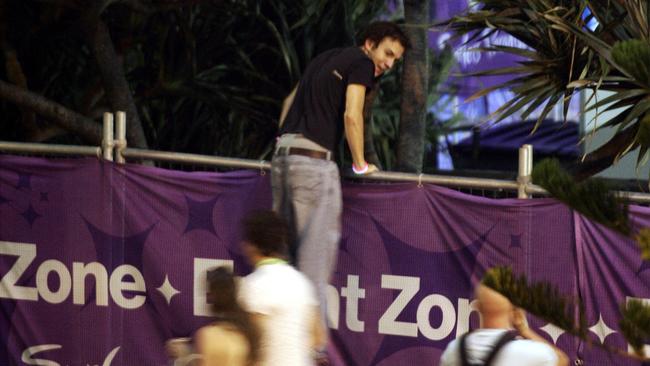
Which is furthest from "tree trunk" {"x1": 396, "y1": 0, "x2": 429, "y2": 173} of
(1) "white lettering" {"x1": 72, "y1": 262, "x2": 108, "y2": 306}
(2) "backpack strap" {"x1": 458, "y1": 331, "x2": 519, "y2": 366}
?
(2) "backpack strap" {"x1": 458, "y1": 331, "x2": 519, "y2": 366}

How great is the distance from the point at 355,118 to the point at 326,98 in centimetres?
32

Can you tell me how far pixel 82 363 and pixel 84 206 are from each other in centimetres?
111

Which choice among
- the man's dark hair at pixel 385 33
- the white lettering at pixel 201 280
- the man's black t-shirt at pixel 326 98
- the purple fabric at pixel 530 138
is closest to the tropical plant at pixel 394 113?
the purple fabric at pixel 530 138

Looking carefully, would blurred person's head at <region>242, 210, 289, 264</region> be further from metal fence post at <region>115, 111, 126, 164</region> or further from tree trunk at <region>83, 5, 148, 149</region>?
tree trunk at <region>83, 5, 148, 149</region>

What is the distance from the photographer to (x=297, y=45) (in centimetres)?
1556

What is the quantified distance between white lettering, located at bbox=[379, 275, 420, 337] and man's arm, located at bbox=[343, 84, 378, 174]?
0.80m

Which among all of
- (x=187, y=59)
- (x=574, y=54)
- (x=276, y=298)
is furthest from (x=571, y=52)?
(x=187, y=59)

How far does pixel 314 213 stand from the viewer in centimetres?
780

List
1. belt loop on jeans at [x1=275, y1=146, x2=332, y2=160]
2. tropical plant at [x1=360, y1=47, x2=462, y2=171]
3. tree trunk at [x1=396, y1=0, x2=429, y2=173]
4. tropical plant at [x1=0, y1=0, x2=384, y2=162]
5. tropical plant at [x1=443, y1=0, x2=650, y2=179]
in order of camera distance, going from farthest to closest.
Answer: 1. tropical plant at [x1=360, y1=47, x2=462, y2=171]
2. tropical plant at [x1=0, y1=0, x2=384, y2=162]
3. tree trunk at [x1=396, y1=0, x2=429, y2=173]
4. tropical plant at [x1=443, y1=0, x2=650, y2=179]
5. belt loop on jeans at [x1=275, y1=146, x2=332, y2=160]

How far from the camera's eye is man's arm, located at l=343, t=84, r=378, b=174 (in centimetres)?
764

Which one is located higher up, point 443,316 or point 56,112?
point 56,112

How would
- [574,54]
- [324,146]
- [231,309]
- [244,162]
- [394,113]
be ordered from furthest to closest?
1. [394,113]
2. [574,54]
3. [244,162]
4. [324,146]
5. [231,309]

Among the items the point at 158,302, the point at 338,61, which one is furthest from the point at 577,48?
the point at 158,302

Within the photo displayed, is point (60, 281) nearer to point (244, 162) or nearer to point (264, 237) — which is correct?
point (244, 162)
